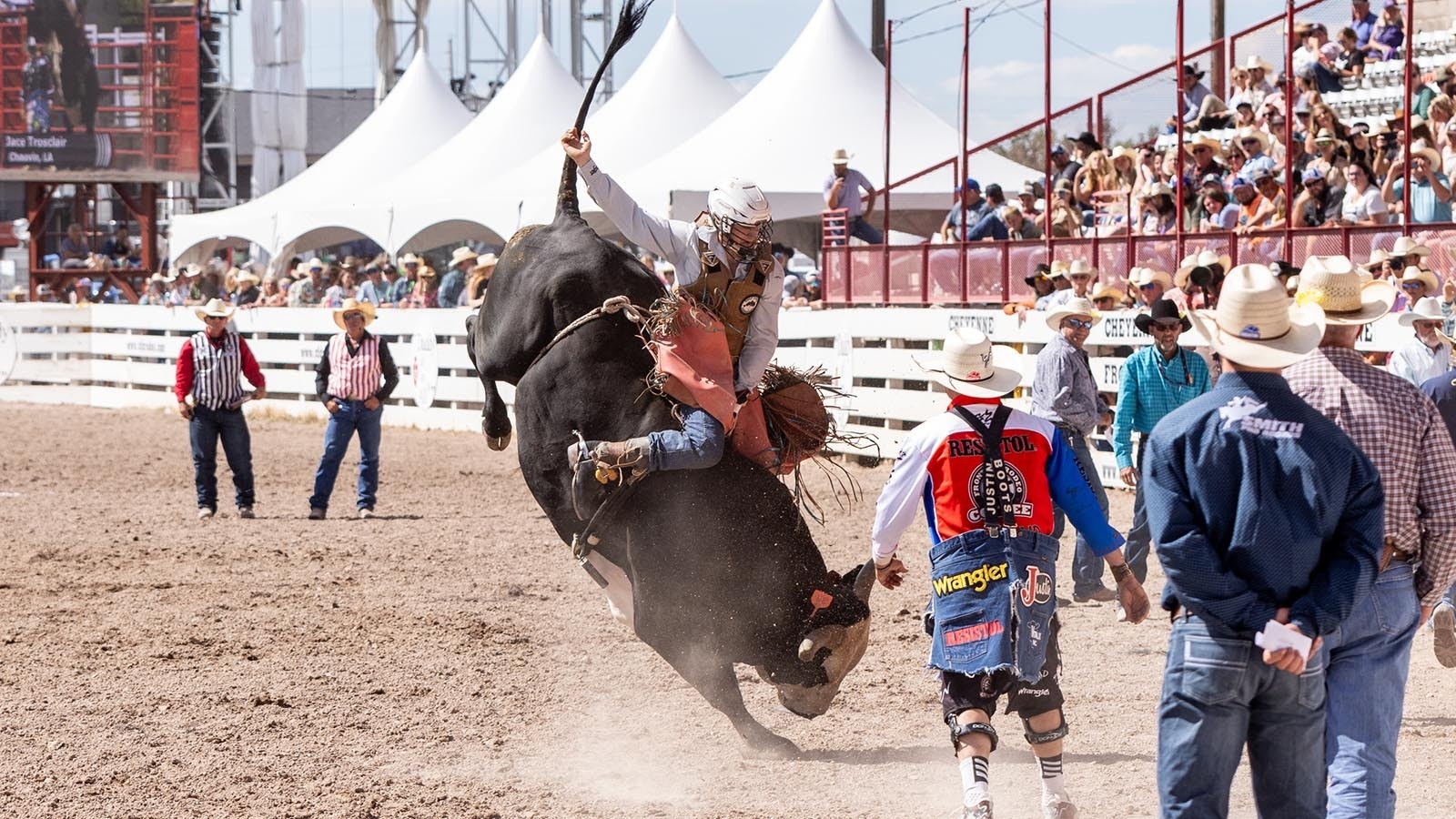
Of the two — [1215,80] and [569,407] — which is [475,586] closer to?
[569,407]

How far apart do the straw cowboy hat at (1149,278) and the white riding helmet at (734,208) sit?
265 inches

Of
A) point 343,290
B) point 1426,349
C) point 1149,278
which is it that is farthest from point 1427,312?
point 343,290

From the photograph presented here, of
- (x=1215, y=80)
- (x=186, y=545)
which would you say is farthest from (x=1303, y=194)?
(x=186, y=545)

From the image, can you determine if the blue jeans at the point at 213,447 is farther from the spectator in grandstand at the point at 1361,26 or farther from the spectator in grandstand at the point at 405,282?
the spectator in grandstand at the point at 1361,26

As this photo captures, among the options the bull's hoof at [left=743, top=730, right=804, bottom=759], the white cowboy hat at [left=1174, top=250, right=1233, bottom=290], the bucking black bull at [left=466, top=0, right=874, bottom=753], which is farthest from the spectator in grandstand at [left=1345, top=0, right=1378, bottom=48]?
the bull's hoof at [left=743, top=730, right=804, bottom=759]

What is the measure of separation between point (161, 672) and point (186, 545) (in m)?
4.23

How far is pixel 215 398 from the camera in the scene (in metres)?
13.2

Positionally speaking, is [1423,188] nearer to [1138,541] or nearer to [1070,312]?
[1070,312]

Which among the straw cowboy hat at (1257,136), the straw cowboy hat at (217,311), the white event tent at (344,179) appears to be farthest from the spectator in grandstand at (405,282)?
the straw cowboy hat at (1257,136)

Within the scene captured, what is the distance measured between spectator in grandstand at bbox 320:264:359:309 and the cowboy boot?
55.3ft

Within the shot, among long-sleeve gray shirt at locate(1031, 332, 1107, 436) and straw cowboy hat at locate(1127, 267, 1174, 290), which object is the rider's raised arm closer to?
long-sleeve gray shirt at locate(1031, 332, 1107, 436)

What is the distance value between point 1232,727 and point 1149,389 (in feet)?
18.0

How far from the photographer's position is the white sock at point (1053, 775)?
536cm

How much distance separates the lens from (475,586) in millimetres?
10188
